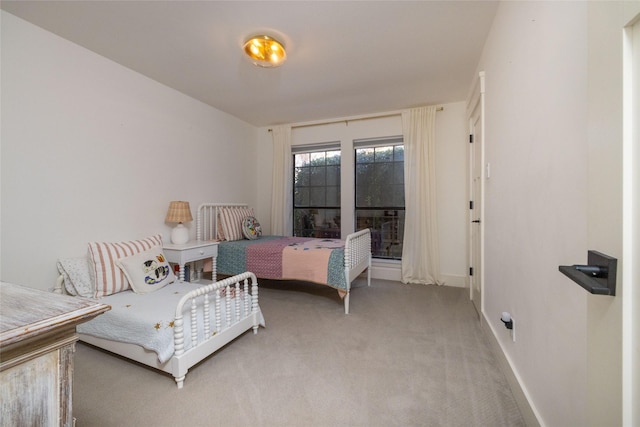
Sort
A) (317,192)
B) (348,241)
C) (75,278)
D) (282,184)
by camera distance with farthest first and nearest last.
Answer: (317,192), (282,184), (348,241), (75,278)

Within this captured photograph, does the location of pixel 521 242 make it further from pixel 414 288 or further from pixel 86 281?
pixel 86 281

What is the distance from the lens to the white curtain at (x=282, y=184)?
14.6 feet

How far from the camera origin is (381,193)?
4.14m

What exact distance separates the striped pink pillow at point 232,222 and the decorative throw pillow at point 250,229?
8 cm

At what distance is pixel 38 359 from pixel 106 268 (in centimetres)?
199

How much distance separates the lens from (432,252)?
367 centimetres

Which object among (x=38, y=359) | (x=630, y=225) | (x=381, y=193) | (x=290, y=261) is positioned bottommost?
(x=290, y=261)

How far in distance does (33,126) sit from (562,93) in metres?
3.36

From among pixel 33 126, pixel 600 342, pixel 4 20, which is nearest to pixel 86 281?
pixel 33 126

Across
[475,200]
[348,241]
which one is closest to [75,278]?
[348,241]

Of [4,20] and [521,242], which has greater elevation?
[4,20]

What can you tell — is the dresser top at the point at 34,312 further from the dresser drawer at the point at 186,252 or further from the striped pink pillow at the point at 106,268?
the dresser drawer at the point at 186,252

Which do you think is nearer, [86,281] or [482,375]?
[482,375]

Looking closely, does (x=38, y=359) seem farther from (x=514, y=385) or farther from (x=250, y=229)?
(x=250, y=229)
